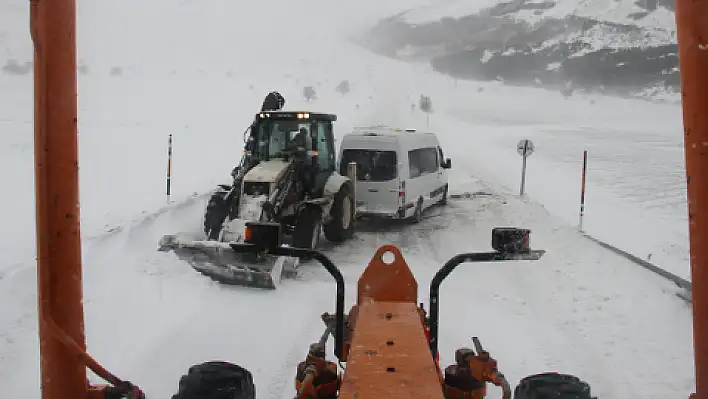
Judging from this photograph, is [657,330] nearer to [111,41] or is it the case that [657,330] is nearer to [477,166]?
[477,166]

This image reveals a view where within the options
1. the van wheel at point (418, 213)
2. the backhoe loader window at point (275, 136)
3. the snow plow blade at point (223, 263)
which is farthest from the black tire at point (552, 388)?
the van wheel at point (418, 213)

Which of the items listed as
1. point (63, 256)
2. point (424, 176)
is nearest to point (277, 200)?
→ point (424, 176)

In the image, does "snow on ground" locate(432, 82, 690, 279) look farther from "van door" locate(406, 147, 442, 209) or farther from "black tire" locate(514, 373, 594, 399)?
"black tire" locate(514, 373, 594, 399)

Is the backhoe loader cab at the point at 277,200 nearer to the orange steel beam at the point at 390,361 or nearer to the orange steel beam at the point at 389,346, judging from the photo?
the orange steel beam at the point at 389,346

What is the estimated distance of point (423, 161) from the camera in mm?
13359

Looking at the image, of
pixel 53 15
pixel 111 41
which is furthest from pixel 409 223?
pixel 111 41

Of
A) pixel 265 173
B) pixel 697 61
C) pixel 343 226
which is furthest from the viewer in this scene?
pixel 343 226

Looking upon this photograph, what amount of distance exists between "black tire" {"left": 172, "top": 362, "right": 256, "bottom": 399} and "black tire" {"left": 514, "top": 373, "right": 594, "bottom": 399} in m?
1.38

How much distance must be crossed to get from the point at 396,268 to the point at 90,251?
17.7 ft

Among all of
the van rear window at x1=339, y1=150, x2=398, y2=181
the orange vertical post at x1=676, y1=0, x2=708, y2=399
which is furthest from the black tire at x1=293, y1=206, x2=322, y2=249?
the orange vertical post at x1=676, y1=0, x2=708, y2=399

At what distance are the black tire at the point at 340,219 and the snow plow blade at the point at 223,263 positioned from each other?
2856mm

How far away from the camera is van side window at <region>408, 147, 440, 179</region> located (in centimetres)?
1260

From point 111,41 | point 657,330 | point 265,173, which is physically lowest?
point 657,330

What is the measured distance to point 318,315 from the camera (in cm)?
681
